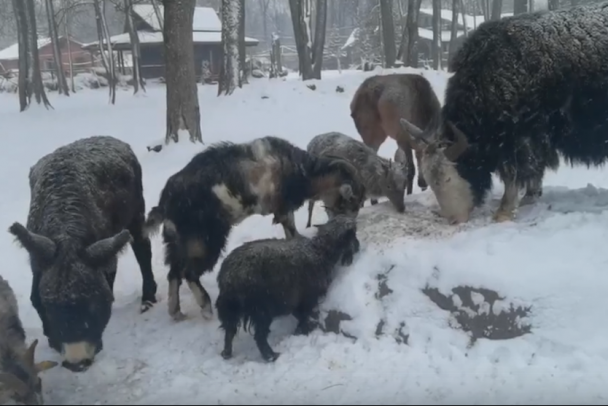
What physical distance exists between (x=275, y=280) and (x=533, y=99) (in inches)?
127

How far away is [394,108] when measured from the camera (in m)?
9.13

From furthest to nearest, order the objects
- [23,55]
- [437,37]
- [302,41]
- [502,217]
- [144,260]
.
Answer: [437,37] < [302,41] < [23,55] < [144,260] < [502,217]

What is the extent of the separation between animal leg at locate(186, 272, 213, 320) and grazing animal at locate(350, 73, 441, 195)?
3.38 metres

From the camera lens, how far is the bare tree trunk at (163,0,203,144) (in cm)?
1130

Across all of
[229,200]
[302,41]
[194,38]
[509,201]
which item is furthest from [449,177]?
[194,38]

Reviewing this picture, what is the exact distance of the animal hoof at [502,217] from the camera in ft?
21.9

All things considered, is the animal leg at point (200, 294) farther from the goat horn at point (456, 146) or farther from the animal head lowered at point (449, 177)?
the goat horn at point (456, 146)

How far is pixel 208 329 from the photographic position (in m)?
6.03

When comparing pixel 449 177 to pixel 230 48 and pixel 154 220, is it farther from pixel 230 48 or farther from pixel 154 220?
pixel 230 48

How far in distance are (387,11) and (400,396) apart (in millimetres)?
→ 23047

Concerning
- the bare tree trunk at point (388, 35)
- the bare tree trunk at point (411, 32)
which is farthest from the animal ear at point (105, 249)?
the bare tree trunk at point (388, 35)

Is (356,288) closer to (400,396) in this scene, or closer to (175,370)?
(175,370)

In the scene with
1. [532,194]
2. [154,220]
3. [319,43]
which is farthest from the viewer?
[319,43]

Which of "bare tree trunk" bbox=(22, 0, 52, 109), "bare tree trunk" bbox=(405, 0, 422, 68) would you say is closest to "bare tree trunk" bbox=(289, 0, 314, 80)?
"bare tree trunk" bbox=(405, 0, 422, 68)
